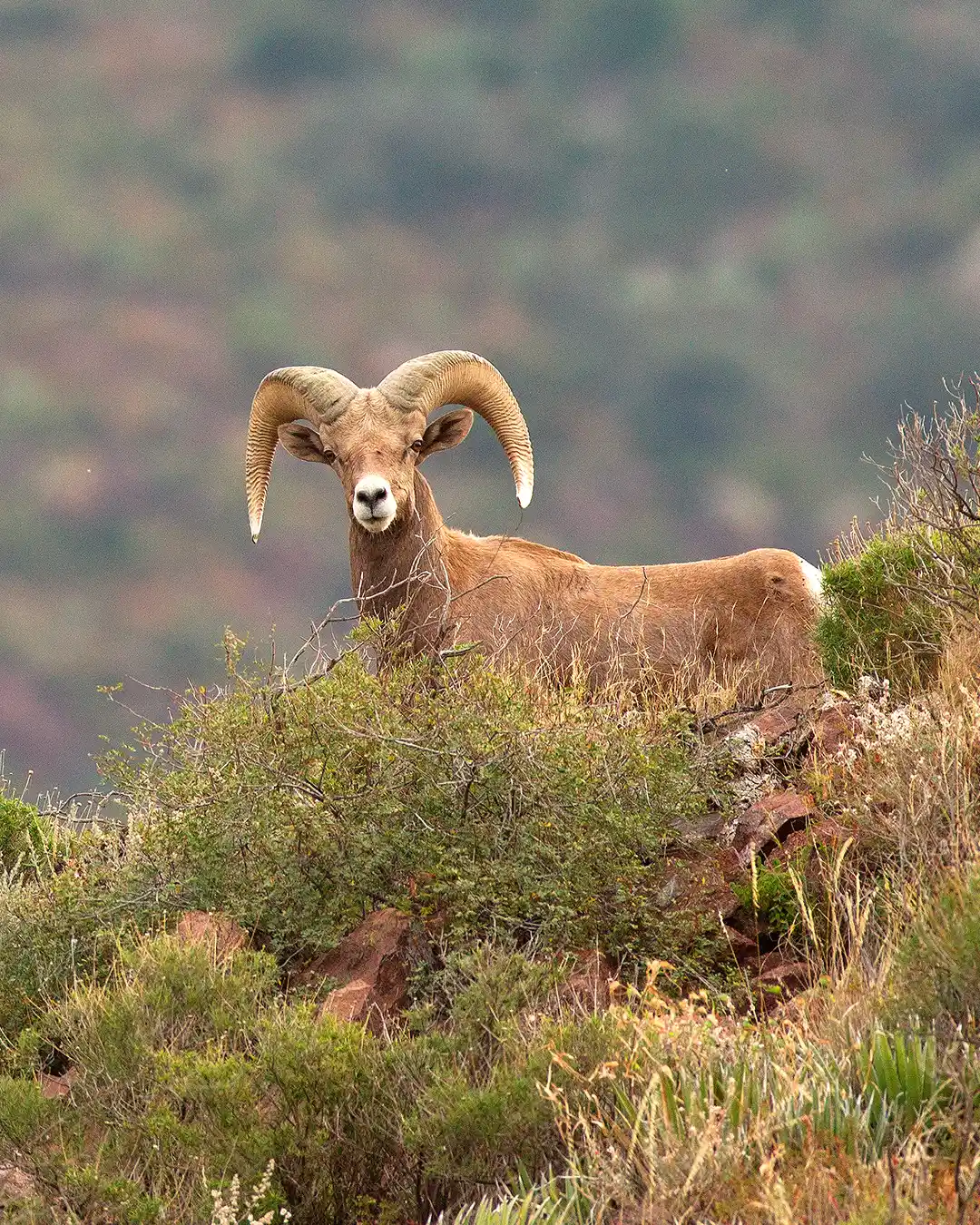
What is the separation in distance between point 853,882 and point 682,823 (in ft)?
4.64

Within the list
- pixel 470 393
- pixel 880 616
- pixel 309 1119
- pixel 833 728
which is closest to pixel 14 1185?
pixel 309 1119

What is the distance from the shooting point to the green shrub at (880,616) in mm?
10102

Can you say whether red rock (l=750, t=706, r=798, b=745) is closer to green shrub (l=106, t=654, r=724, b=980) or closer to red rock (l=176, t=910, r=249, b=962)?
green shrub (l=106, t=654, r=724, b=980)

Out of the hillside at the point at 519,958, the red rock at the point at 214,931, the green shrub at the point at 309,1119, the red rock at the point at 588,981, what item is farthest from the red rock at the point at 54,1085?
the red rock at the point at 588,981

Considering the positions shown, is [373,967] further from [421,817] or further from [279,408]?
[279,408]

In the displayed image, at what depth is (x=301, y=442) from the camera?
12008mm

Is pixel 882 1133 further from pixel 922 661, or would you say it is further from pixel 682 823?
pixel 922 661

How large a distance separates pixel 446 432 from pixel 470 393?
0.48m

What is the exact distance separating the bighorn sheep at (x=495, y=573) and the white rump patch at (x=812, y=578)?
2cm

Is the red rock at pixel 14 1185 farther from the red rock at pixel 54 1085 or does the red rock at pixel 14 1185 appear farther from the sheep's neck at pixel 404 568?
the sheep's neck at pixel 404 568

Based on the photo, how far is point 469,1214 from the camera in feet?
15.6

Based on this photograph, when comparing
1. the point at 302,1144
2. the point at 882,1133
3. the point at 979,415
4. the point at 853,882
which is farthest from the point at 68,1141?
the point at 979,415

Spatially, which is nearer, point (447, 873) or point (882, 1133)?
point (882, 1133)

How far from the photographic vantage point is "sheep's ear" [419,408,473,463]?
11852 mm
